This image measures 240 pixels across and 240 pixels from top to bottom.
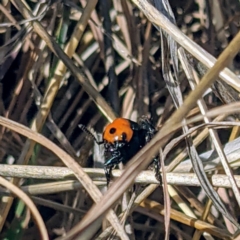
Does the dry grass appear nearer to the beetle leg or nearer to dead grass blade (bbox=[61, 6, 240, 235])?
the beetle leg

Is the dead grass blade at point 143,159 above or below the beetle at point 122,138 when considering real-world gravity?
below

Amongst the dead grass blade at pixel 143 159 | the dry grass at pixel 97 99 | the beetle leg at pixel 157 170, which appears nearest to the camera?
the dead grass blade at pixel 143 159

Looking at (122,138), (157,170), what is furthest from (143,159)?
(122,138)

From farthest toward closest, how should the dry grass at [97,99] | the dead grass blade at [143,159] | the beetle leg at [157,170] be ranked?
1. the dry grass at [97,99]
2. the beetle leg at [157,170]
3. the dead grass blade at [143,159]

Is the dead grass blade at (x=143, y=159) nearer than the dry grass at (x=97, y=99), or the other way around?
the dead grass blade at (x=143, y=159)

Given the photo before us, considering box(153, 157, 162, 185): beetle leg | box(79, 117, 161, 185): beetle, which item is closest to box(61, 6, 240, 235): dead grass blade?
box(153, 157, 162, 185): beetle leg

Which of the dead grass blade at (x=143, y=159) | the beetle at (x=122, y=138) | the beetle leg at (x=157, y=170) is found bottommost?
the dead grass blade at (x=143, y=159)

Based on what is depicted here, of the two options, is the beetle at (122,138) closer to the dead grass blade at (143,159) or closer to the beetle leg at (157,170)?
the beetle leg at (157,170)

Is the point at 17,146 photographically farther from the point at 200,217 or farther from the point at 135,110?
the point at 200,217

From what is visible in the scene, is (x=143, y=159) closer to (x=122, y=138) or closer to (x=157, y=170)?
(x=157, y=170)

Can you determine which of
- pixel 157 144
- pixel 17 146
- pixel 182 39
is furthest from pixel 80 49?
pixel 157 144

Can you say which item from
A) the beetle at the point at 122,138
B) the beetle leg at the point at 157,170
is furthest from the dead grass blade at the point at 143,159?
the beetle at the point at 122,138
